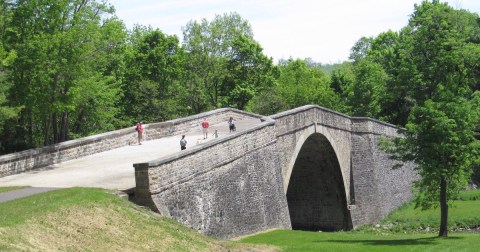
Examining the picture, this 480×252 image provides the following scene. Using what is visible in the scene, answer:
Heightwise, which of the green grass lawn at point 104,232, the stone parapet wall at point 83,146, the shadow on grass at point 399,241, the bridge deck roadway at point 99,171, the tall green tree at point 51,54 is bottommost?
the shadow on grass at point 399,241

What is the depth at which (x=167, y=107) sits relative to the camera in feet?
165

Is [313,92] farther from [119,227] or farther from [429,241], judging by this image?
[119,227]

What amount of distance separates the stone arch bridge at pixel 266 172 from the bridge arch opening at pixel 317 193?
6 cm

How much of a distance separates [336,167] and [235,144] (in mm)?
15983

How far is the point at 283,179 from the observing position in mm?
31375

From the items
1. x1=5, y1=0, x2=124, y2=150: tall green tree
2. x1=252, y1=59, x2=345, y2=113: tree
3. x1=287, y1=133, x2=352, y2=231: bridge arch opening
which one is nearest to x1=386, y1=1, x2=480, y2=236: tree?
x1=5, y1=0, x2=124, y2=150: tall green tree

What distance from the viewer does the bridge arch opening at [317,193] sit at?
40156mm

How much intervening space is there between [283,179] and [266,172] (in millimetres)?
3425

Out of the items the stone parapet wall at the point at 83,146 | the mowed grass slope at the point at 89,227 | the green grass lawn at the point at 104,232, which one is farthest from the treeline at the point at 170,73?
the mowed grass slope at the point at 89,227

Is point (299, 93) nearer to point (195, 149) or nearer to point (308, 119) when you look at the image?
point (308, 119)

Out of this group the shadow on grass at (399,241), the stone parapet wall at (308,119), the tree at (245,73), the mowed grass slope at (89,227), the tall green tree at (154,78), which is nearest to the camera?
the mowed grass slope at (89,227)

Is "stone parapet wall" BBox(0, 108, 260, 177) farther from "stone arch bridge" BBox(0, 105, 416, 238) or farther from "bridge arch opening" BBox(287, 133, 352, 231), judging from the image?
"bridge arch opening" BBox(287, 133, 352, 231)

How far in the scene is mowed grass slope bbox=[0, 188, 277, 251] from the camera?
14.0 m

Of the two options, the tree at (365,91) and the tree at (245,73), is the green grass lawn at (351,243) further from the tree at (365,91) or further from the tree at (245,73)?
the tree at (365,91)
